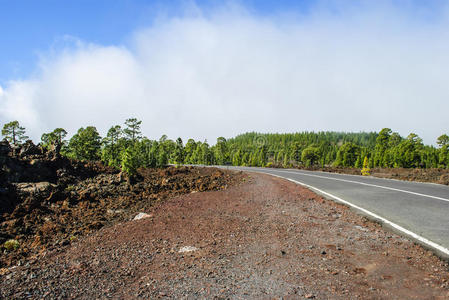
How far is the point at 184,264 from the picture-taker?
4355mm

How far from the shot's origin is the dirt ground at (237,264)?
11.3ft

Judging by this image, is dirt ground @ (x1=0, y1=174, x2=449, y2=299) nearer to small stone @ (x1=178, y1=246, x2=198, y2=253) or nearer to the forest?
small stone @ (x1=178, y1=246, x2=198, y2=253)

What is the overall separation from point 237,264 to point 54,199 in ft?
33.5

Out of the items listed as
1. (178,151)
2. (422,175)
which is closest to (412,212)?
(422,175)

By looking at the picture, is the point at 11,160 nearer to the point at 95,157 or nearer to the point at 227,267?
the point at 227,267

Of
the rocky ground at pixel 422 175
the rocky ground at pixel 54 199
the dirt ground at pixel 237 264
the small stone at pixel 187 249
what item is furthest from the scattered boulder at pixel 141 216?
the rocky ground at pixel 422 175

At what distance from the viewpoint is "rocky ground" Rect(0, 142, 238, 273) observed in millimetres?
6707

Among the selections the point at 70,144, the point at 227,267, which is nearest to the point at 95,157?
the point at 70,144

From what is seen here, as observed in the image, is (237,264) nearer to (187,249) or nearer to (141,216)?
(187,249)

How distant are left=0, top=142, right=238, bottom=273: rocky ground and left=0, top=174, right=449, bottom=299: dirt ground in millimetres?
1316

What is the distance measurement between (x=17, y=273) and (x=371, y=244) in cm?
672

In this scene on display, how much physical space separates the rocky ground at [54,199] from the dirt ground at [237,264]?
51.8 inches

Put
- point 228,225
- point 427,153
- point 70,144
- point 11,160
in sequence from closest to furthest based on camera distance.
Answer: point 228,225
point 11,160
point 70,144
point 427,153

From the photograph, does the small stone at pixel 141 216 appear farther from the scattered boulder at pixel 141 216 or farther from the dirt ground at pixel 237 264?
the dirt ground at pixel 237 264
